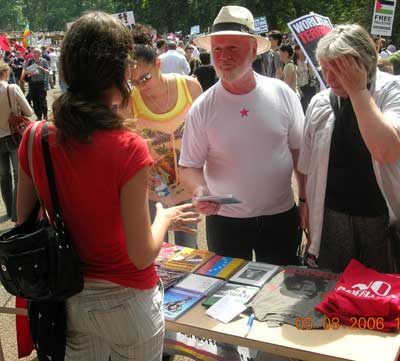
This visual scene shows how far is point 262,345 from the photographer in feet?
5.51

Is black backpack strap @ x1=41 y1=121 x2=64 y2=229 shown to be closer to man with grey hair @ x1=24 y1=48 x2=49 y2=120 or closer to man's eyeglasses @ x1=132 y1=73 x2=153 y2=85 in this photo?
man's eyeglasses @ x1=132 y1=73 x2=153 y2=85

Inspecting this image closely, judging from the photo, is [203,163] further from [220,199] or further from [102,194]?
[102,194]

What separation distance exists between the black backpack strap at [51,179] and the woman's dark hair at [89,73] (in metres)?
0.06

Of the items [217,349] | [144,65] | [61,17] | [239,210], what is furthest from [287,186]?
[61,17]

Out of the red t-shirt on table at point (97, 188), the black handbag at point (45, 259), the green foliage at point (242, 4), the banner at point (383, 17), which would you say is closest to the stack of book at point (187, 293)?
the red t-shirt on table at point (97, 188)

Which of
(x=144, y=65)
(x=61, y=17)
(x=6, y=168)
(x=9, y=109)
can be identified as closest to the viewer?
(x=144, y=65)

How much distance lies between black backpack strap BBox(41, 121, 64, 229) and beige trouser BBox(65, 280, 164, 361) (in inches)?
8.8

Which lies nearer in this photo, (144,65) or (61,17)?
(144,65)

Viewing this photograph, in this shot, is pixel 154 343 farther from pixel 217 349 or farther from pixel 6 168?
pixel 6 168

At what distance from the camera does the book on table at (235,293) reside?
1.95 metres

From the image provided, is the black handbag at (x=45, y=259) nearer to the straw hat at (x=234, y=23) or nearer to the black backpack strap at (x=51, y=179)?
the black backpack strap at (x=51, y=179)

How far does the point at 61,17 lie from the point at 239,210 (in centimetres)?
7855

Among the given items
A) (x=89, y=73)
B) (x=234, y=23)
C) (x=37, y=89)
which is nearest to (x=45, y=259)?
(x=89, y=73)

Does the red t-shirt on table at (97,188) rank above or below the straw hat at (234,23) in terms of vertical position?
below
